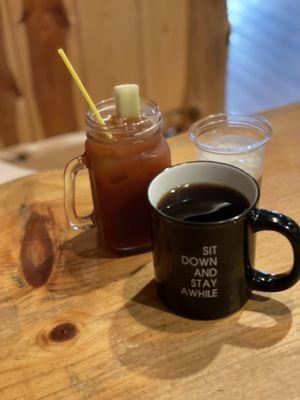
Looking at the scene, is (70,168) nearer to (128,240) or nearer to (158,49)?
(128,240)

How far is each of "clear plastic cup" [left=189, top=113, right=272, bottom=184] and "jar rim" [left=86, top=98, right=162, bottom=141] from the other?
0.32ft

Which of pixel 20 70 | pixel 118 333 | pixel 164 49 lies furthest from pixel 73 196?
pixel 164 49

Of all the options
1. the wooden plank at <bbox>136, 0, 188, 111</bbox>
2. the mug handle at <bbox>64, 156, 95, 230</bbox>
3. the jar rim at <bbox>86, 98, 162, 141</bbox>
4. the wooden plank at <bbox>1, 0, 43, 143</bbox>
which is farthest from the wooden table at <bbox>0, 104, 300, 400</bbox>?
the wooden plank at <bbox>136, 0, 188, 111</bbox>

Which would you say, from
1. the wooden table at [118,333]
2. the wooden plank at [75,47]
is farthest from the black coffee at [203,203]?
the wooden plank at [75,47]

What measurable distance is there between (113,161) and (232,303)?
22 cm

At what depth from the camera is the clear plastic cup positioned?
0.76m

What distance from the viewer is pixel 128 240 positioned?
0.74 metres

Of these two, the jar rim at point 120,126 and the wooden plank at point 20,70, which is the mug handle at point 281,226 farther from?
the wooden plank at point 20,70

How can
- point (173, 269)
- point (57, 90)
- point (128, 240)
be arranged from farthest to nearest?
1. point (57, 90)
2. point (128, 240)
3. point (173, 269)

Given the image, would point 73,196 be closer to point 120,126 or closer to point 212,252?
point 120,126

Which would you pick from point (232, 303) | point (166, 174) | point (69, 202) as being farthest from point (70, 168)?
point (232, 303)

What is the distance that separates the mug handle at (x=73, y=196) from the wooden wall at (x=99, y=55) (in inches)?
46.2

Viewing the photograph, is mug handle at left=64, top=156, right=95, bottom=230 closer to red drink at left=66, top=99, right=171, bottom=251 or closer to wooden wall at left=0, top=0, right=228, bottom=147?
red drink at left=66, top=99, right=171, bottom=251

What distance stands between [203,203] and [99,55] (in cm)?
136
